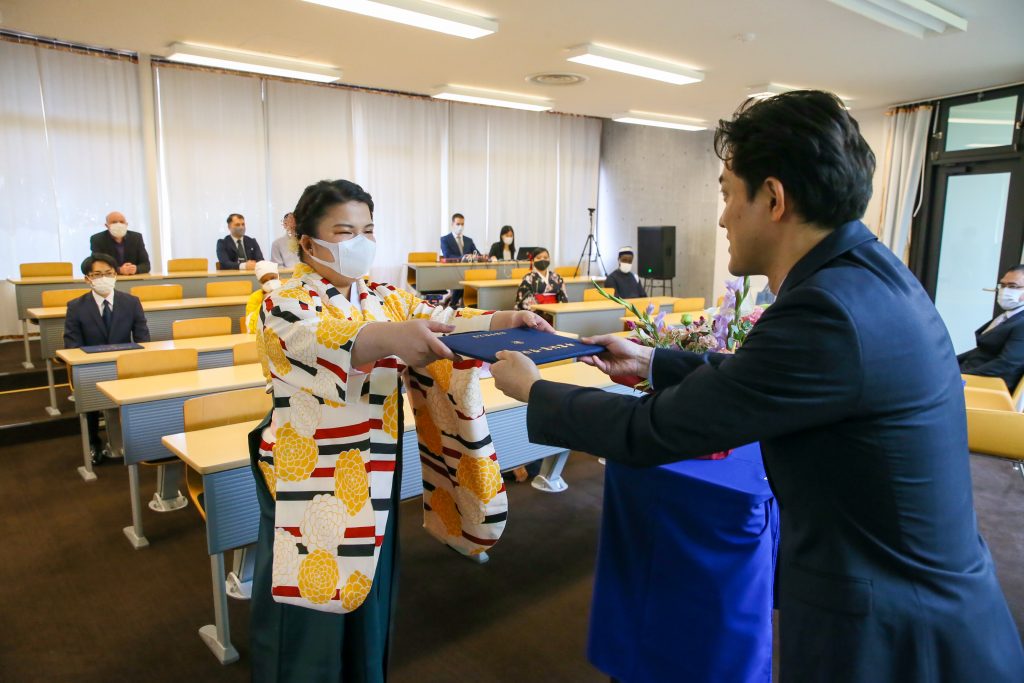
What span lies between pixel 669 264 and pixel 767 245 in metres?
10.6

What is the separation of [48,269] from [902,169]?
33.4ft

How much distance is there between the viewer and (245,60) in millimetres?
6434

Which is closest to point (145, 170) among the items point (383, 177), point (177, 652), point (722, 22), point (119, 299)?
point (383, 177)

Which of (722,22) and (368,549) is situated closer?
(368,549)

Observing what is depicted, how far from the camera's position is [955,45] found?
226 inches

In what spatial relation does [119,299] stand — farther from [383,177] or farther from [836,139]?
[383,177]

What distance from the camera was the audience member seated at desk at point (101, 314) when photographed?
466cm

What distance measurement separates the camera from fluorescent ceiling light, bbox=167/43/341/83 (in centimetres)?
618

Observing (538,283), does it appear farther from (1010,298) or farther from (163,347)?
(1010,298)

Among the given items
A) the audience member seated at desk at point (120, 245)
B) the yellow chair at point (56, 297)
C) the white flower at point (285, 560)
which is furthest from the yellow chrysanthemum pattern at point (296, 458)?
the audience member seated at desk at point (120, 245)

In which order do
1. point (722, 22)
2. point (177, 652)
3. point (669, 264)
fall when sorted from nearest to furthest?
1. point (177, 652)
2. point (722, 22)
3. point (669, 264)

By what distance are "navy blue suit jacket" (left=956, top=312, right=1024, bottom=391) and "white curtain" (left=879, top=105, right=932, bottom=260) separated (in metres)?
4.14

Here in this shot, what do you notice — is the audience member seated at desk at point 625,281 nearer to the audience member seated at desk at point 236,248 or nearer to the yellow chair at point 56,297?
the audience member seated at desk at point 236,248

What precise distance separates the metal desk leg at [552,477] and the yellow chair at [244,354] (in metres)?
1.96
